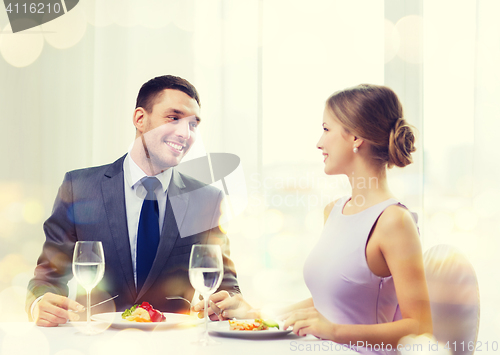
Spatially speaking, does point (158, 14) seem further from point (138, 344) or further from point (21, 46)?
point (138, 344)

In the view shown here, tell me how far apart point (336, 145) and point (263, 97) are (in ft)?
3.50

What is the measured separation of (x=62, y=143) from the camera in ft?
8.32

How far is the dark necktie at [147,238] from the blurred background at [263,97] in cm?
71

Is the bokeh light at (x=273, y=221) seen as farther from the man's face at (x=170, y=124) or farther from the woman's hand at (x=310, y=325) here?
the woman's hand at (x=310, y=325)

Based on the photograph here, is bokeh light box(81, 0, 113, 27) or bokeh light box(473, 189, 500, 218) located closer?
bokeh light box(473, 189, 500, 218)

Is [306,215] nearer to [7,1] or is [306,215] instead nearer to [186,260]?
[186,260]

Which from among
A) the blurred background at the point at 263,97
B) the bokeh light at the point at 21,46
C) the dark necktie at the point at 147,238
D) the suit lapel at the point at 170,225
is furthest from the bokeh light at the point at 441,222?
the bokeh light at the point at 21,46

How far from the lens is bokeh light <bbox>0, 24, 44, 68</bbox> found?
242 centimetres

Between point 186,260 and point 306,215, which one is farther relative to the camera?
point 306,215

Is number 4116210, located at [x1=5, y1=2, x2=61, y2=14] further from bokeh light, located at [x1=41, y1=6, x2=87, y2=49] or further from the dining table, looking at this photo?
the dining table

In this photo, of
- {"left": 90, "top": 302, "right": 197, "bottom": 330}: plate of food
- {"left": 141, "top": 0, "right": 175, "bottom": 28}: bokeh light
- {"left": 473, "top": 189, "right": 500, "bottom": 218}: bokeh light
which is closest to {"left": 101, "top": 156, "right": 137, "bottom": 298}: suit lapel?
{"left": 90, "top": 302, "right": 197, "bottom": 330}: plate of food

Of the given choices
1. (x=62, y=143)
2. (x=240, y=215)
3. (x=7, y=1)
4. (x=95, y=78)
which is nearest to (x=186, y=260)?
(x=240, y=215)

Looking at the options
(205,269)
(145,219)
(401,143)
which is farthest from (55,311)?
(401,143)

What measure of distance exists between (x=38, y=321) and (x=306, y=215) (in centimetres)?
153
